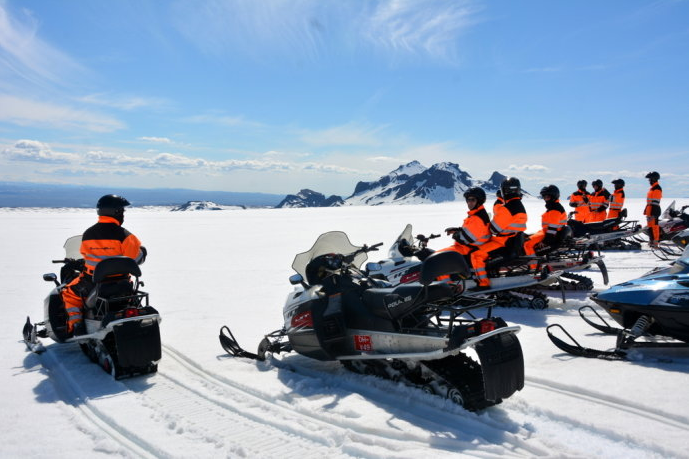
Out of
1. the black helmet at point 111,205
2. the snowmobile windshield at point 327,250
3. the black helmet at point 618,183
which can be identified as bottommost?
the snowmobile windshield at point 327,250

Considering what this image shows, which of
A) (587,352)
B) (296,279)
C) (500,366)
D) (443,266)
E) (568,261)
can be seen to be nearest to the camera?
(500,366)

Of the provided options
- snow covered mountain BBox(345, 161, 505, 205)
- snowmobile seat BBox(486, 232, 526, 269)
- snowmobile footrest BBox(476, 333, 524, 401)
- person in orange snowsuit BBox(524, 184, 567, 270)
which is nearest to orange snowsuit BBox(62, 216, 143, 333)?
snowmobile footrest BBox(476, 333, 524, 401)

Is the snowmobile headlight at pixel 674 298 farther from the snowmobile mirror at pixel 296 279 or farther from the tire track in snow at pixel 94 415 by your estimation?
the tire track in snow at pixel 94 415

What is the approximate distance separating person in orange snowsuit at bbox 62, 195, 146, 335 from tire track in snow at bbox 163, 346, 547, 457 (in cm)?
235

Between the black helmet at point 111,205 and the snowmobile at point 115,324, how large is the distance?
606 mm

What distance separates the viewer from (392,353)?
4.20 m

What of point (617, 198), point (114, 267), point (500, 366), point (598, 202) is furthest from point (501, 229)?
point (598, 202)

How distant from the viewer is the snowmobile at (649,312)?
4613 millimetres

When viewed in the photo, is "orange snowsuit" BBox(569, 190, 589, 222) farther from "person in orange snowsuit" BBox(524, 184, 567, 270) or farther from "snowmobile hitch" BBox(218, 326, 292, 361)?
"snowmobile hitch" BBox(218, 326, 292, 361)

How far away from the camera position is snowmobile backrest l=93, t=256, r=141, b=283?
4957 millimetres

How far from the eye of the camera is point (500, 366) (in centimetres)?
354

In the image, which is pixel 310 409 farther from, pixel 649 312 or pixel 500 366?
pixel 649 312

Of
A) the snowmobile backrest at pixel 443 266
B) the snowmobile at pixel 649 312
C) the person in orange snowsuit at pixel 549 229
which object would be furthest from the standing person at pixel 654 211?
the snowmobile backrest at pixel 443 266

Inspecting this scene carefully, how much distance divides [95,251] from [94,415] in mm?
2034
